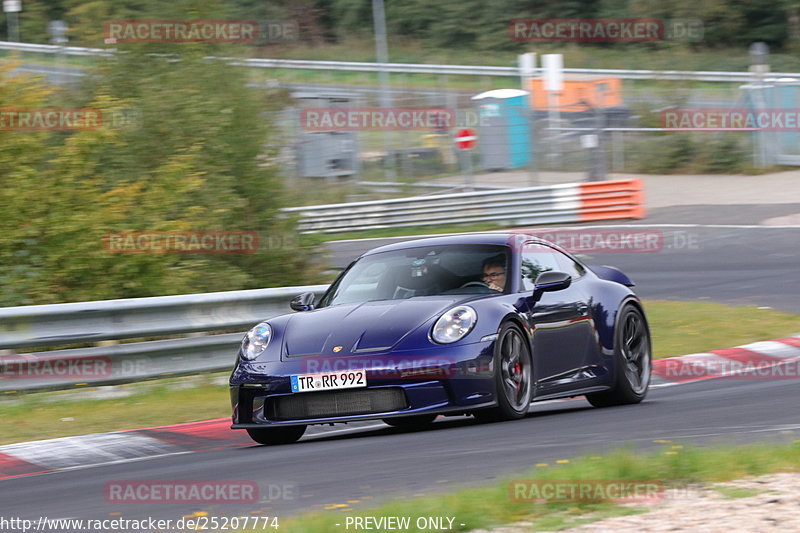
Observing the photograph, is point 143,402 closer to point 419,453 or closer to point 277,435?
point 277,435

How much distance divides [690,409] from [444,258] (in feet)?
6.13

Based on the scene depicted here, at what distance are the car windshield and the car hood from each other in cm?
24

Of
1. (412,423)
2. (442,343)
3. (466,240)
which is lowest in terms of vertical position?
(412,423)

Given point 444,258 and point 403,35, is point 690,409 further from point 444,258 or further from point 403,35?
point 403,35

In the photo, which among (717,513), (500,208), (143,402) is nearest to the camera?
(717,513)

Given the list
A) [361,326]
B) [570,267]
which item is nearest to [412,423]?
[361,326]

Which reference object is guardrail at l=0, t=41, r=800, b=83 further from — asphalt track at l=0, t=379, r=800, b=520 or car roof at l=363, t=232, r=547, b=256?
asphalt track at l=0, t=379, r=800, b=520

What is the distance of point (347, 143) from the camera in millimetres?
29375

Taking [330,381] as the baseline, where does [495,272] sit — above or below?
above

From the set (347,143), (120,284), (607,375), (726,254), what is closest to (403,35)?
(347,143)

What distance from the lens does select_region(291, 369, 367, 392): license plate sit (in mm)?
7516

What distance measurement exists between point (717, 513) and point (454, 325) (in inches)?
127

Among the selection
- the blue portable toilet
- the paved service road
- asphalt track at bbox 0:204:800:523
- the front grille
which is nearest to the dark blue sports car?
the front grille

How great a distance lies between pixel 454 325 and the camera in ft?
25.5
